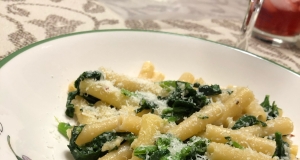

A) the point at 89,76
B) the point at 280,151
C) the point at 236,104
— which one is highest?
the point at 89,76

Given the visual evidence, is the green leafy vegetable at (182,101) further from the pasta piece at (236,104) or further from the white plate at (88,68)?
the white plate at (88,68)

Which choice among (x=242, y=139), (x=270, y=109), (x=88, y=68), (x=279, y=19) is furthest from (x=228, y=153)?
(x=279, y=19)

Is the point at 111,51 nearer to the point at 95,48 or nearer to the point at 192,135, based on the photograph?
the point at 95,48

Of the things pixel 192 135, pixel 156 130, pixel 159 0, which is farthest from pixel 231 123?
pixel 159 0

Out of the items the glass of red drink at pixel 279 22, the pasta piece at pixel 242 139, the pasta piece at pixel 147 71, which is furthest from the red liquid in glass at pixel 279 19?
the pasta piece at pixel 242 139

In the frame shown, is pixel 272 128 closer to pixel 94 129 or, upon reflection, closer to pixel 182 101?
pixel 182 101

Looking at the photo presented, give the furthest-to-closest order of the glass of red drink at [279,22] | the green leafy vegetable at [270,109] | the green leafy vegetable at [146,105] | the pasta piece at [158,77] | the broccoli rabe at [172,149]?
1. the glass of red drink at [279,22]
2. the pasta piece at [158,77]
3. the green leafy vegetable at [270,109]
4. the green leafy vegetable at [146,105]
5. the broccoli rabe at [172,149]
